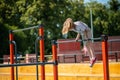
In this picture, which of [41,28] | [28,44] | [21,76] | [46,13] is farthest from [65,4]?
[41,28]

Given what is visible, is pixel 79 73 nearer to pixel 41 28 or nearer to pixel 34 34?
pixel 41 28

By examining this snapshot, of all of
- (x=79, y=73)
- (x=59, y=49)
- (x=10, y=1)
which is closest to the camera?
(x=79, y=73)

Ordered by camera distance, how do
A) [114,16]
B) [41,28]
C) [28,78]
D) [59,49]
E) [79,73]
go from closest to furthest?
1. [41,28]
2. [79,73]
3. [28,78]
4. [59,49]
5. [114,16]

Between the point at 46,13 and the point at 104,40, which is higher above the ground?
the point at 46,13

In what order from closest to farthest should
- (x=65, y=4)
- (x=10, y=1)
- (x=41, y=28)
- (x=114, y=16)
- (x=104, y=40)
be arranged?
(x=104, y=40) < (x=41, y=28) < (x=65, y=4) < (x=10, y=1) < (x=114, y=16)

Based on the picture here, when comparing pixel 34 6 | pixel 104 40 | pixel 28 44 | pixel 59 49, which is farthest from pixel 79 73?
pixel 28 44

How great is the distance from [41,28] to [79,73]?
89.0 inches

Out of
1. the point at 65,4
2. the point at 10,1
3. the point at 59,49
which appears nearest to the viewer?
the point at 59,49

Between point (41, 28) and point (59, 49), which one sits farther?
point (59, 49)

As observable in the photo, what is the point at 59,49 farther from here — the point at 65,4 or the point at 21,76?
the point at 65,4

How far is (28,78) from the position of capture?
1278 cm

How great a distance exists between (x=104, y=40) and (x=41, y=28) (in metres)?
2.56

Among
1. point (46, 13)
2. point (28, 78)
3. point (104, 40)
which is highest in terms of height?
point (46, 13)

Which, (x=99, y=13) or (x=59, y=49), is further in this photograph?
(x=99, y=13)
